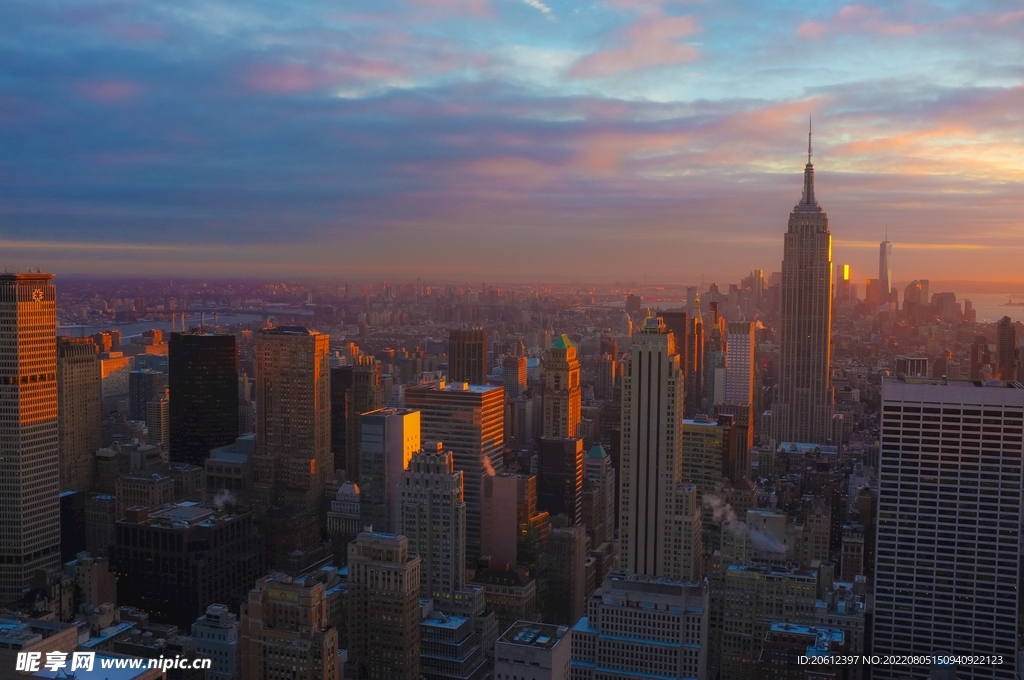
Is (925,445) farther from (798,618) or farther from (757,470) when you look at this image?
(757,470)

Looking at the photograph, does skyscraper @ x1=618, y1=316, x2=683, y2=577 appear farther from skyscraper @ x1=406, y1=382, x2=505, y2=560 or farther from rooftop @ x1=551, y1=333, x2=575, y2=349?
rooftop @ x1=551, y1=333, x2=575, y2=349

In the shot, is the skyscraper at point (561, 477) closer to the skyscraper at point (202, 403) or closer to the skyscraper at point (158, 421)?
the skyscraper at point (202, 403)

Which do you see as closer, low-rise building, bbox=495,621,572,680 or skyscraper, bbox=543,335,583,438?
low-rise building, bbox=495,621,572,680

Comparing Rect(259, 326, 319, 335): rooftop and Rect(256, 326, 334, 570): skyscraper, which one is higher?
Rect(259, 326, 319, 335): rooftop

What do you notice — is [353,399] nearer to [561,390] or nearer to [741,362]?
[561,390]

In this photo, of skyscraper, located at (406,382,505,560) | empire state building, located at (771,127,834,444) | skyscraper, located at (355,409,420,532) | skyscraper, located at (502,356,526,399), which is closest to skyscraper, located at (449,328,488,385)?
skyscraper, located at (502,356,526,399)

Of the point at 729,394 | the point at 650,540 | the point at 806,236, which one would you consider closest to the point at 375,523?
the point at 650,540

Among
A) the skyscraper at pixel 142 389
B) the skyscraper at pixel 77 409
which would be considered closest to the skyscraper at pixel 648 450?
the skyscraper at pixel 77 409
